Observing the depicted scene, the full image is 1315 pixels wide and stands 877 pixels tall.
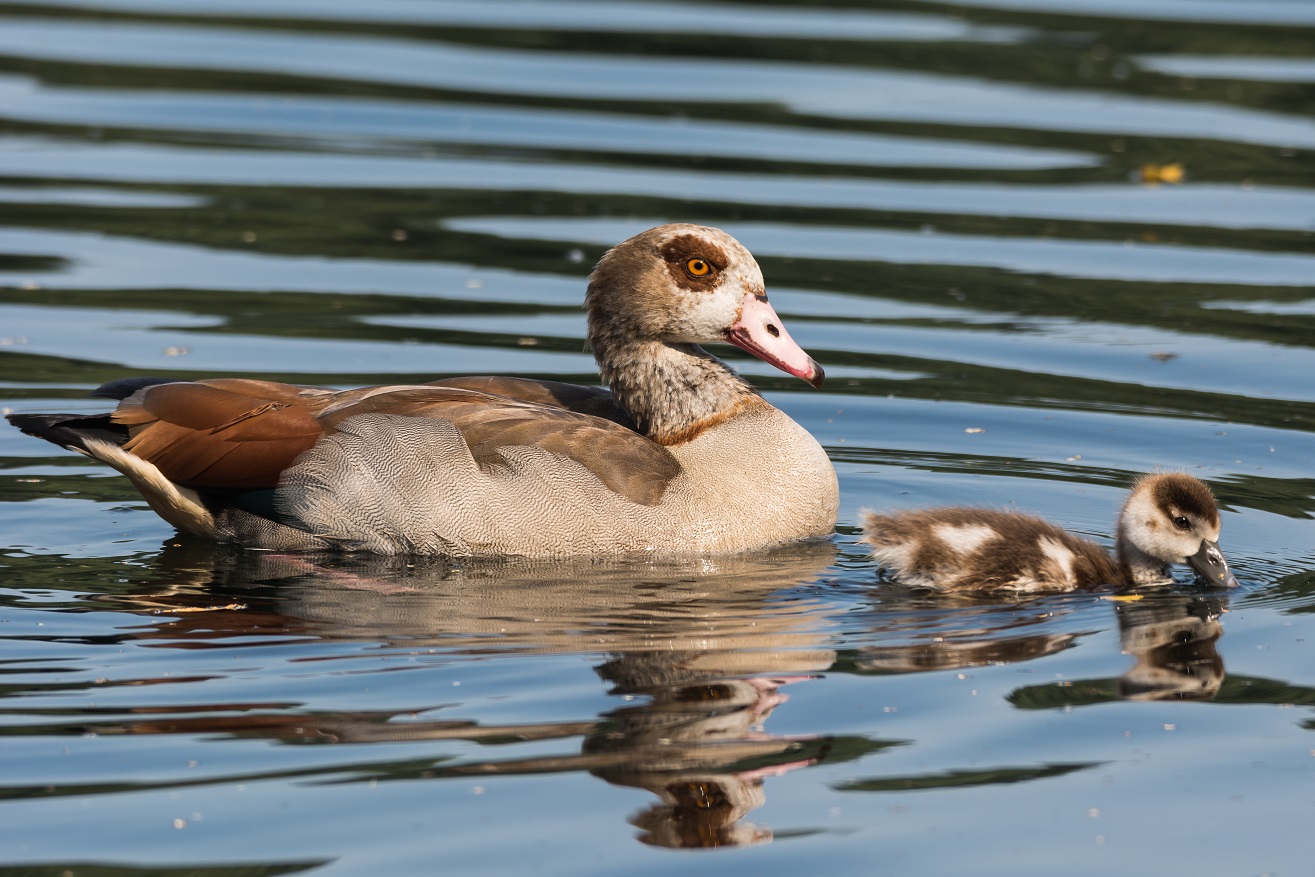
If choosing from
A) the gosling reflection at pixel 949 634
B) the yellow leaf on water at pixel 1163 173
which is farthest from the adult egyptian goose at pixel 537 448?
the yellow leaf on water at pixel 1163 173

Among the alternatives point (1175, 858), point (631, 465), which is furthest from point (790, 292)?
point (1175, 858)

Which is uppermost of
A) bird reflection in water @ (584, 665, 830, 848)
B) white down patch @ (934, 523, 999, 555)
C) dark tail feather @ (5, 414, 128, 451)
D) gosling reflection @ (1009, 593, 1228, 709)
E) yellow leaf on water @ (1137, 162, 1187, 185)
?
yellow leaf on water @ (1137, 162, 1187, 185)

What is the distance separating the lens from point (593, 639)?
8.13 m

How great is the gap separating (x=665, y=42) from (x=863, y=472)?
11.8m

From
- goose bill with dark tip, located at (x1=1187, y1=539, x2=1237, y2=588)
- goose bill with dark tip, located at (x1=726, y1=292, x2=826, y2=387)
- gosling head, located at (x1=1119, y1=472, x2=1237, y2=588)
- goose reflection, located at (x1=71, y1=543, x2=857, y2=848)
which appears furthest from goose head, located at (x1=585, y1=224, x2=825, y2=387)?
goose bill with dark tip, located at (x1=1187, y1=539, x2=1237, y2=588)

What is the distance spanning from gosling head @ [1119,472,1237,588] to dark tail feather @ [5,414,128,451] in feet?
15.3

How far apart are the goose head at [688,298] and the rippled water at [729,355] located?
109 centimetres

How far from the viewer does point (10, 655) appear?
25.6ft

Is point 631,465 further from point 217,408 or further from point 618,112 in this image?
point 618,112

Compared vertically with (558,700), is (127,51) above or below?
above

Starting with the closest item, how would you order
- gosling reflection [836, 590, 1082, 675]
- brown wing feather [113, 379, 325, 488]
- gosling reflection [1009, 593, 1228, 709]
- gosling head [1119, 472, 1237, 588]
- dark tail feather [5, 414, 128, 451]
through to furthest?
1. gosling reflection [1009, 593, 1228, 709]
2. gosling reflection [836, 590, 1082, 675]
3. gosling head [1119, 472, 1237, 588]
4. brown wing feather [113, 379, 325, 488]
5. dark tail feather [5, 414, 128, 451]

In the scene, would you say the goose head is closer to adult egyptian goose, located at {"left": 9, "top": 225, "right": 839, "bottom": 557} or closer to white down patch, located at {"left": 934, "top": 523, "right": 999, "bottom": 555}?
adult egyptian goose, located at {"left": 9, "top": 225, "right": 839, "bottom": 557}

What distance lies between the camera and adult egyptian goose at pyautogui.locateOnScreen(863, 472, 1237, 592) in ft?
29.0

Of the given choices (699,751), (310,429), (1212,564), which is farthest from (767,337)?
(699,751)
